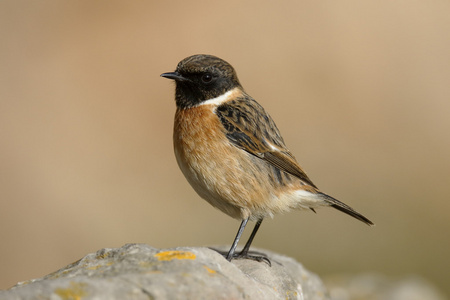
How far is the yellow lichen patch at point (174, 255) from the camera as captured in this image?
4.53m

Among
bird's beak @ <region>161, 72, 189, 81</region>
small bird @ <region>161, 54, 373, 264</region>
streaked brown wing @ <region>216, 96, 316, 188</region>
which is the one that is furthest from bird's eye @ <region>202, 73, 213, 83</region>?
streaked brown wing @ <region>216, 96, 316, 188</region>

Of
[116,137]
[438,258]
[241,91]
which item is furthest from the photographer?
[116,137]

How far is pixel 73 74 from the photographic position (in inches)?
541

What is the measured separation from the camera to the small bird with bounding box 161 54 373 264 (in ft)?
20.1

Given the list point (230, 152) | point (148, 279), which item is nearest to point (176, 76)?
point (230, 152)

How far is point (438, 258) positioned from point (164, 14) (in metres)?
7.57

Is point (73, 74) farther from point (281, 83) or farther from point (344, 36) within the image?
point (344, 36)

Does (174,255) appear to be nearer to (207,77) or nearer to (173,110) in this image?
(207,77)

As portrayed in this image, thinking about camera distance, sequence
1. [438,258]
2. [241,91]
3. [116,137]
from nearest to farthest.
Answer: [241,91]
[438,258]
[116,137]

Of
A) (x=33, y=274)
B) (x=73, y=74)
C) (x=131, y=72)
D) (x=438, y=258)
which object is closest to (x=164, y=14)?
(x=131, y=72)

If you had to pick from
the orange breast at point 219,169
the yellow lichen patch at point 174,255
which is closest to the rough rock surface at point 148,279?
the yellow lichen patch at point 174,255

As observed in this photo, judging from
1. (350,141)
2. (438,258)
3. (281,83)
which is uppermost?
(281,83)

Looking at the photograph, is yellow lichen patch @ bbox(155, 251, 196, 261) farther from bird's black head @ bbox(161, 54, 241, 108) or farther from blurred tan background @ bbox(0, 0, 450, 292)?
blurred tan background @ bbox(0, 0, 450, 292)

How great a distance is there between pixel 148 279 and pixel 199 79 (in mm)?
2942
